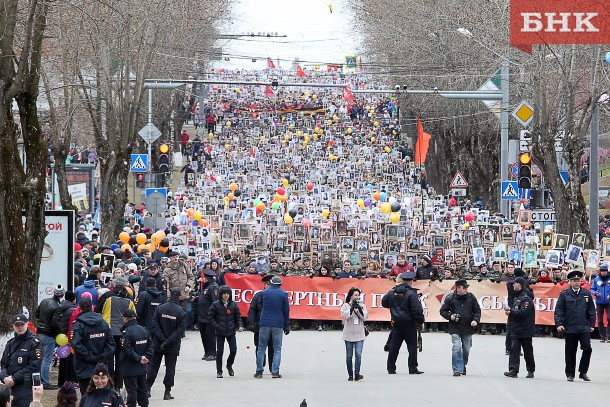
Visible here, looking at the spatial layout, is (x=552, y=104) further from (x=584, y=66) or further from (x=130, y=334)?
(x=130, y=334)

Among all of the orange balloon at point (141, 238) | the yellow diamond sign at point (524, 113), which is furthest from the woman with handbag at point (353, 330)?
the yellow diamond sign at point (524, 113)

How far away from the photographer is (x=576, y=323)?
19203 millimetres

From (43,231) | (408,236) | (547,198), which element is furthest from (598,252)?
(547,198)

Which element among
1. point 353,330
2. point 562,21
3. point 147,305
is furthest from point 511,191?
point 147,305

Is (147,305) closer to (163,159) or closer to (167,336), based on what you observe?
(167,336)

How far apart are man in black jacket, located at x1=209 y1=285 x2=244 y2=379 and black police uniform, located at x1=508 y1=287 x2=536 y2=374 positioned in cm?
395

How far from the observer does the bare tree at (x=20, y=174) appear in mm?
17062

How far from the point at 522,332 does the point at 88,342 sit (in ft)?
23.9

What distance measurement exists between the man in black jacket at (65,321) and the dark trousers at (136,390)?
156cm

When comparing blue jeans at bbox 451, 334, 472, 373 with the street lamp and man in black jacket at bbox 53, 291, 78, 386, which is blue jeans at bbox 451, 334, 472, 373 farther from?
the street lamp

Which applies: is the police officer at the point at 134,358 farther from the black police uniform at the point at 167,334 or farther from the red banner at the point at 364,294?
the red banner at the point at 364,294

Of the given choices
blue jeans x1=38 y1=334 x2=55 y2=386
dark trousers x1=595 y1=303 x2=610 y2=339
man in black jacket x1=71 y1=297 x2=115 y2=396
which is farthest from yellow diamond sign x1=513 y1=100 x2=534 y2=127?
man in black jacket x1=71 y1=297 x2=115 y2=396

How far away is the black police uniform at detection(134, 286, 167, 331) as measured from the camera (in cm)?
1856

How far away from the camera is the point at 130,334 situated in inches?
602
